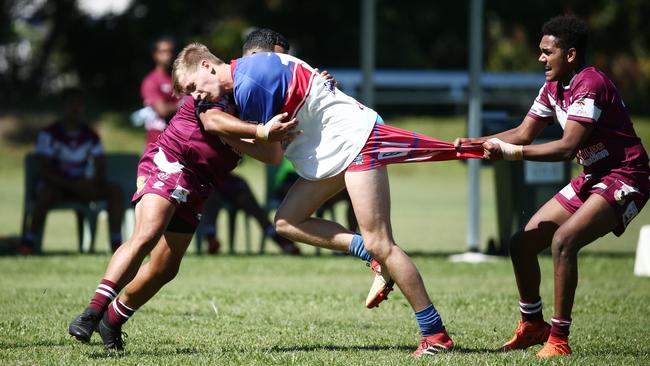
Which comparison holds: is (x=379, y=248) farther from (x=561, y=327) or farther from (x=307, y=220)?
(x=561, y=327)

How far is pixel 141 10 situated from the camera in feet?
117

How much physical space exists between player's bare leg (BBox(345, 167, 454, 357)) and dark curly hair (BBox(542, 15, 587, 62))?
1.33 metres

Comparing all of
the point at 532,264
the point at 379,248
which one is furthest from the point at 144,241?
the point at 532,264

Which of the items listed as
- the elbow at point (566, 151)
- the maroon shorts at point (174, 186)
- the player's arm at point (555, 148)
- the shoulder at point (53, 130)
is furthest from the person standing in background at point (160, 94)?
the elbow at point (566, 151)

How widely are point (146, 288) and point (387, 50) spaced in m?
32.1

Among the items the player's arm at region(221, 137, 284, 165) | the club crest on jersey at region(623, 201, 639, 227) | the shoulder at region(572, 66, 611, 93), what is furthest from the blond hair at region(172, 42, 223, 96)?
the club crest on jersey at region(623, 201, 639, 227)

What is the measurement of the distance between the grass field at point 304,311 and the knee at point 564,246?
623 mm

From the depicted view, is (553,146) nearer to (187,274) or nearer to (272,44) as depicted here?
(272,44)

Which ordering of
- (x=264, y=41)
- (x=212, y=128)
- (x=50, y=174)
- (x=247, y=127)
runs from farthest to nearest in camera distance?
1. (x=50, y=174)
2. (x=264, y=41)
3. (x=212, y=128)
4. (x=247, y=127)

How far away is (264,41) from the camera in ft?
23.0

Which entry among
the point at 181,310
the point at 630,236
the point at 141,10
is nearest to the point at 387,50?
the point at 141,10

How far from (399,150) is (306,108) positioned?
61 centimetres

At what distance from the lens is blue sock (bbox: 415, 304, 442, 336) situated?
635 cm

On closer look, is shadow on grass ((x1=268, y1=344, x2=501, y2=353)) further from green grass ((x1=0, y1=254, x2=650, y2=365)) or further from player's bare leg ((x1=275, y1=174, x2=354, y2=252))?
player's bare leg ((x1=275, y1=174, x2=354, y2=252))
